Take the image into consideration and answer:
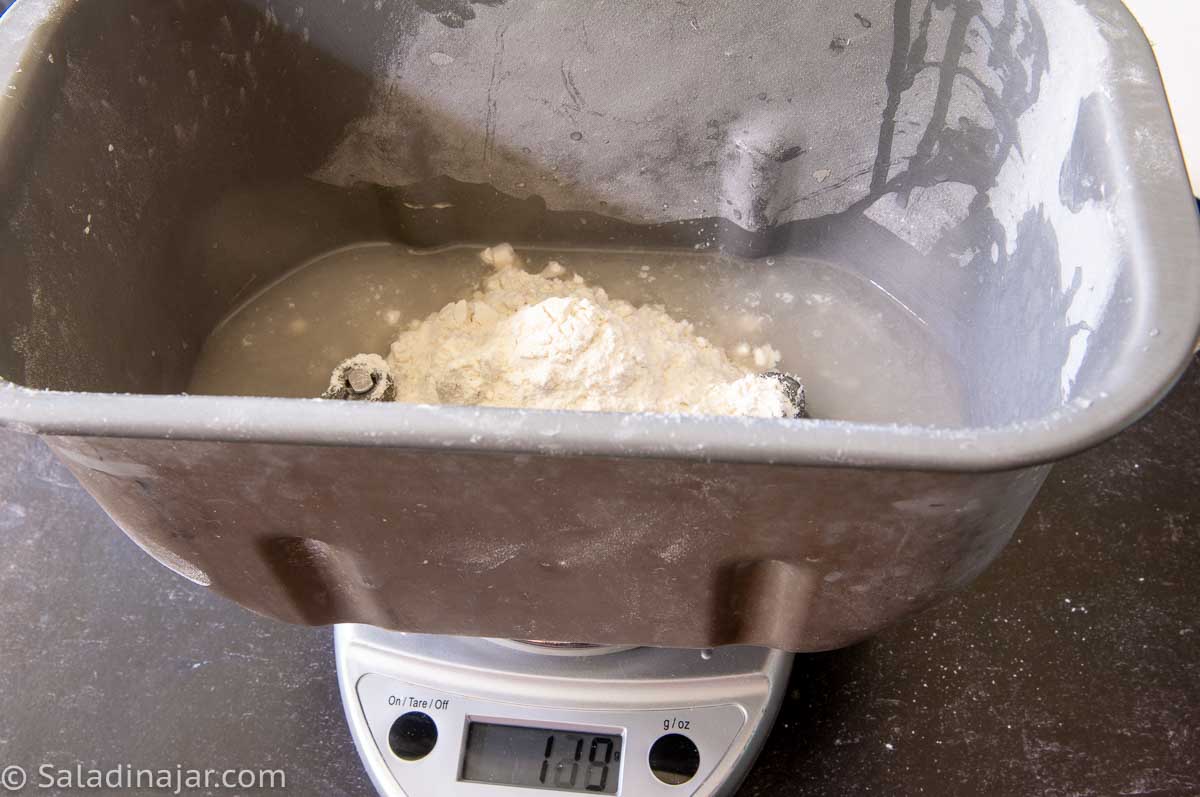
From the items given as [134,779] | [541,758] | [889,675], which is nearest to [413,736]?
[541,758]

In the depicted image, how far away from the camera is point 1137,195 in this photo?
43 cm

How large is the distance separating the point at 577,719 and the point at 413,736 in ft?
0.36

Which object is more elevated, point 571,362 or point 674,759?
point 571,362

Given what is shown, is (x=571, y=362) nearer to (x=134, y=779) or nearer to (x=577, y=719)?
(x=577, y=719)

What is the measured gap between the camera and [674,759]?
60cm

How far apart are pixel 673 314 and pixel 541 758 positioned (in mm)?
326

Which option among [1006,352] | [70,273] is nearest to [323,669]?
[70,273]

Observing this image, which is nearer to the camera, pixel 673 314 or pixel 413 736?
pixel 413 736

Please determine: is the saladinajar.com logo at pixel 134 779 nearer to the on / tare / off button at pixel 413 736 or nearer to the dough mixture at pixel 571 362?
the on / tare / off button at pixel 413 736

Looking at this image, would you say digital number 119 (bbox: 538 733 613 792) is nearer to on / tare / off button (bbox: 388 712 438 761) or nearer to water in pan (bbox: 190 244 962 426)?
on / tare / off button (bbox: 388 712 438 761)

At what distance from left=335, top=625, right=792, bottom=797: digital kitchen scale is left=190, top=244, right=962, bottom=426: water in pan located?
0.20m

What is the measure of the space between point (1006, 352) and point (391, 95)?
452mm

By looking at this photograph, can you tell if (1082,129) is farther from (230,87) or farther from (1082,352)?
(230,87)

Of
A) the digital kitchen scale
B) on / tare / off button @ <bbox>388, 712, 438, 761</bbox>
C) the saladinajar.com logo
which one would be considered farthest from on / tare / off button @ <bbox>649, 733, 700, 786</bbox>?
the saladinajar.com logo
